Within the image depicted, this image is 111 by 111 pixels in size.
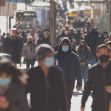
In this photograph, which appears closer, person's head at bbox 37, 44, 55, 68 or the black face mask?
person's head at bbox 37, 44, 55, 68

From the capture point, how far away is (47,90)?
1017cm

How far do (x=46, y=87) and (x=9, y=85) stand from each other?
7.68ft

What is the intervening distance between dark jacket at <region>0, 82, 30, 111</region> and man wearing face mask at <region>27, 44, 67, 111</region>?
6.27ft

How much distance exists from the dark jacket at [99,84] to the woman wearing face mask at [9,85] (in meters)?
3.61

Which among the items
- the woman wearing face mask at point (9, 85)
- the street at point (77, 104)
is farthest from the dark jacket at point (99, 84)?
the street at point (77, 104)

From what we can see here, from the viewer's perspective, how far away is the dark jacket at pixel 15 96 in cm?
785

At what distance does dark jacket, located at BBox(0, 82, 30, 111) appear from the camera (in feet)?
25.7

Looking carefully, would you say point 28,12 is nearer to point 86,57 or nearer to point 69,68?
point 86,57

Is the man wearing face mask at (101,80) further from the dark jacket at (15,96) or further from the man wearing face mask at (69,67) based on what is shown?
the dark jacket at (15,96)

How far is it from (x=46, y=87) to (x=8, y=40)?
712 inches

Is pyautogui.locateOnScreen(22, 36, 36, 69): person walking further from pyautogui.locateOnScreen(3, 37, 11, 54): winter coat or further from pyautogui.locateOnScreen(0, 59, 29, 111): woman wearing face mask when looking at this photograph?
pyautogui.locateOnScreen(0, 59, 29, 111): woman wearing face mask

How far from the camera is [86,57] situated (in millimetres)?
23656

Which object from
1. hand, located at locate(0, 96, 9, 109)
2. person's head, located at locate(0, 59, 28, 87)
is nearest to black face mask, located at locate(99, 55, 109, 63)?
person's head, located at locate(0, 59, 28, 87)

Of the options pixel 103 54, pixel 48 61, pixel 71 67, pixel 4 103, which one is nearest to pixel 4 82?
pixel 4 103
